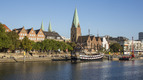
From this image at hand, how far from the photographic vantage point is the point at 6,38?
97.2 m

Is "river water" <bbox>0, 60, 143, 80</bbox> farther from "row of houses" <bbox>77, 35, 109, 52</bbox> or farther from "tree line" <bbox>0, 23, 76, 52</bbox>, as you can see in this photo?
"row of houses" <bbox>77, 35, 109, 52</bbox>

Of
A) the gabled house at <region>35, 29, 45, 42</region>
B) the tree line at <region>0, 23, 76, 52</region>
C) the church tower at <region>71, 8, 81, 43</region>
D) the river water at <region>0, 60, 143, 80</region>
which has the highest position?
the church tower at <region>71, 8, 81, 43</region>

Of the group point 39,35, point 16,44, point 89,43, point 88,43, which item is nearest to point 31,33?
point 39,35

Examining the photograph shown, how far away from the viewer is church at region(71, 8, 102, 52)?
592 feet

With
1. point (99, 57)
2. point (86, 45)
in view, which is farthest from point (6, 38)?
point (86, 45)

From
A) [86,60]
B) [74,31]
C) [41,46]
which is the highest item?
[74,31]

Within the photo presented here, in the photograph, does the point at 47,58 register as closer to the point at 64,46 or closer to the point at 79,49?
the point at 64,46

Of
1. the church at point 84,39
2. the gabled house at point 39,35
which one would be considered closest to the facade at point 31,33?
the gabled house at point 39,35

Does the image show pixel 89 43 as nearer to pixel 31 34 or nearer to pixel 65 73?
pixel 31 34

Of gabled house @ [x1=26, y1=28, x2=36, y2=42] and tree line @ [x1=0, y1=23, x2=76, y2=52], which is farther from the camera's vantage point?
gabled house @ [x1=26, y1=28, x2=36, y2=42]

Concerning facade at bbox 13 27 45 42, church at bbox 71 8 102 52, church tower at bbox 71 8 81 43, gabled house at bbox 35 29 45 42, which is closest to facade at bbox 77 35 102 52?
church at bbox 71 8 102 52

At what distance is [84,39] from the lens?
184 m

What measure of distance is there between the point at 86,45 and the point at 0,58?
3901 inches

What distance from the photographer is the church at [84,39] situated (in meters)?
180
